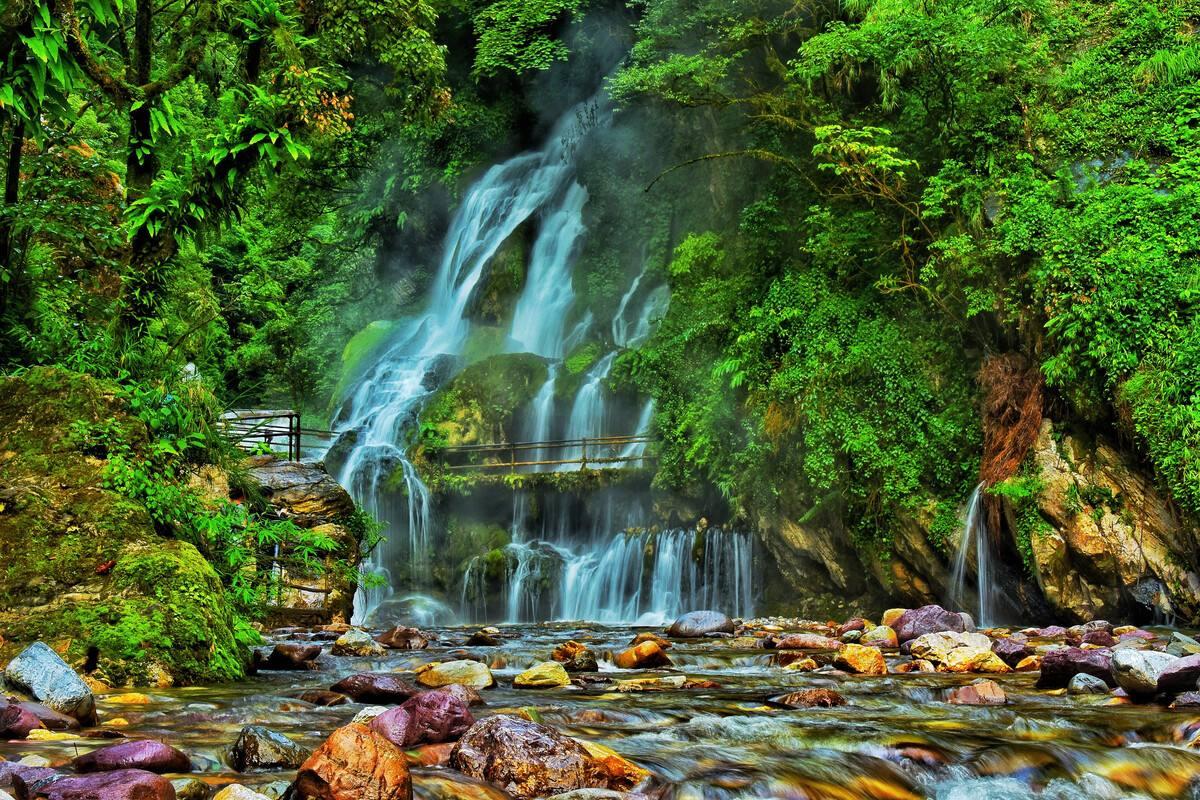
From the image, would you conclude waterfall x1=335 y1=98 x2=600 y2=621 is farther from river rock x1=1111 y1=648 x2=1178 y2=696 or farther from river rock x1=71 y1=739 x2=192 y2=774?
river rock x1=71 y1=739 x2=192 y2=774

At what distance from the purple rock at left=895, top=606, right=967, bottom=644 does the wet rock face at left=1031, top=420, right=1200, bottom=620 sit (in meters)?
1.59

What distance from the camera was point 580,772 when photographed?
424 cm

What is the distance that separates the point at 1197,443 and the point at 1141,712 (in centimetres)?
525

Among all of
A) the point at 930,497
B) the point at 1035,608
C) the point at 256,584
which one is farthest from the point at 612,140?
the point at 256,584

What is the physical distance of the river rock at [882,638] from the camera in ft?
33.0

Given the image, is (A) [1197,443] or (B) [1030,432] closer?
(A) [1197,443]

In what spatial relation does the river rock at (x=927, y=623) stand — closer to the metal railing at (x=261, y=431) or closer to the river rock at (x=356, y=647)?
the river rock at (x=356, y=647)

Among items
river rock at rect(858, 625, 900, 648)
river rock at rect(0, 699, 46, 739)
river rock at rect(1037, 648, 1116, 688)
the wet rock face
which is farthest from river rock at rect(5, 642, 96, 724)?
the wet rock face

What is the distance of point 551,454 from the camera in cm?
2277

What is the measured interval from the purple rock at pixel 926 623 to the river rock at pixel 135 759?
8011 mm

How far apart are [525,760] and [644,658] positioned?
16.5 ft

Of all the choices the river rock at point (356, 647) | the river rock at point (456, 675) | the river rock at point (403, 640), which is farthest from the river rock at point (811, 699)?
the river rock at point (403, 640)

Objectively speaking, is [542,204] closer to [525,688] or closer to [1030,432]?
[1030,432]

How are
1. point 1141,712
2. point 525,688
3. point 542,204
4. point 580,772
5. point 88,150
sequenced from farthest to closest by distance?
point 542,204 < point 88,150 < point 525,688 < point 1141,712 < point 580,772
